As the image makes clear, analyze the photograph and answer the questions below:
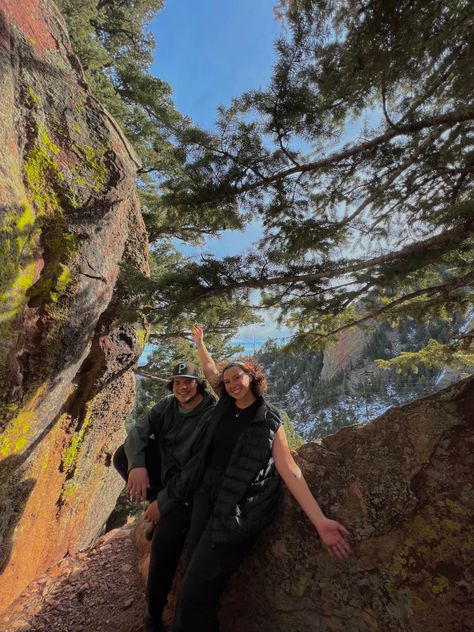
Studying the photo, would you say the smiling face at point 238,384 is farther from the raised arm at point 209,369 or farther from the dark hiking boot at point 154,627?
the dark hiking boot at point 154,627

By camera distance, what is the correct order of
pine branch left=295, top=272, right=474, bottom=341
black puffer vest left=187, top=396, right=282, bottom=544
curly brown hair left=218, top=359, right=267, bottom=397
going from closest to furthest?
black puffer vest left=187, top=396, right=282, bottom=544 < curly brown hair left=218, top=359, right=267, bottom=397 < pine branch left=295, top=272, right=474, bottom=341

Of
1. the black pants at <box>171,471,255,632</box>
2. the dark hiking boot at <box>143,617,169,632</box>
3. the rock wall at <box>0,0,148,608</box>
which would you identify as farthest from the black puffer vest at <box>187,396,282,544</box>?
the rock wall at <box>0,0,148,608</box>

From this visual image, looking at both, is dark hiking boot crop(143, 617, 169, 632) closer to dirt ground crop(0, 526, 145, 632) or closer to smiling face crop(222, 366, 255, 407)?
dirt ground crop(0, 526, 145, 632)

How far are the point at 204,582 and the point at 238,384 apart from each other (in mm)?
1301

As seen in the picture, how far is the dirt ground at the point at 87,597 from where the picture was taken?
3266 mm

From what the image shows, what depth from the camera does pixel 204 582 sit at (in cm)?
221

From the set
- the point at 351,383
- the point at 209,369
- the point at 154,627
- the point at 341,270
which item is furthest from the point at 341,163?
the point at 351,383

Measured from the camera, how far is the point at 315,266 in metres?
4.38

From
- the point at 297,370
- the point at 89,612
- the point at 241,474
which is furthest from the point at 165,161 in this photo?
the point at 297,370

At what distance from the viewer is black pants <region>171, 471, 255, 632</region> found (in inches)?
86.3

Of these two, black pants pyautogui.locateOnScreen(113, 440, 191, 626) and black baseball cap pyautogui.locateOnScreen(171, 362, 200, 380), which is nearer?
black pants pyautogui.locateOnScreen(113, 440, 191, 626)

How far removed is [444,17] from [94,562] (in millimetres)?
7045

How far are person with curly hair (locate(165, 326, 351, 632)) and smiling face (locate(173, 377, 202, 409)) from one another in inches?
14.6

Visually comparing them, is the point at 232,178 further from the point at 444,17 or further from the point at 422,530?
the point at 422,530
